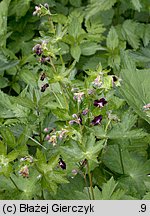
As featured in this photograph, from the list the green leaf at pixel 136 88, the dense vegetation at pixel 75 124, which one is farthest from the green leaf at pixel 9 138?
the green leaf at pixel 136 88

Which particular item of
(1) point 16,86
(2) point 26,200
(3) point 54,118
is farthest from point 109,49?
(2) point 26,200

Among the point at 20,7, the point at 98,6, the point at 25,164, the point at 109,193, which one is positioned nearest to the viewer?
the point at 25,164

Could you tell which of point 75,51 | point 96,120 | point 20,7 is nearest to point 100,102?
point 96,120

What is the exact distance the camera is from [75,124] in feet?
5.17

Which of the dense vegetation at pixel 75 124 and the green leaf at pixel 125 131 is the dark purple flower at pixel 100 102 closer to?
the dense vegetation at pixel 75 124

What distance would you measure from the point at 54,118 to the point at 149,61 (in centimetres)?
57

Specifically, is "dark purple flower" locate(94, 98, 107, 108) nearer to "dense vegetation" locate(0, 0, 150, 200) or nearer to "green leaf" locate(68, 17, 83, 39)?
"dense vegetation" locate(0, 0, 150, 200)

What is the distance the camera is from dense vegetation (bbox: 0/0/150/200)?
1523 millimetres

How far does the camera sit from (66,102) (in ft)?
5.67

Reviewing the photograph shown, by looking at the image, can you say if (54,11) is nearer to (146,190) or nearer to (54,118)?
(54,118)

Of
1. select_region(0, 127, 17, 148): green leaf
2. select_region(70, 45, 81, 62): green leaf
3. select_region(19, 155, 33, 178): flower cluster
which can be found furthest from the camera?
select_region(70, 45, 81, 62): green leaf

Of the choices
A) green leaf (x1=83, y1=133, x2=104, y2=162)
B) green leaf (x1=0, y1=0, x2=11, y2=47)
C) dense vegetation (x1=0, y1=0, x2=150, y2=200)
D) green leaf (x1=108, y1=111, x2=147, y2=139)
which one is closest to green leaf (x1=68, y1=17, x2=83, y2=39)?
dense vegetation (x1=0, y1=0, x2=150, y2=200)

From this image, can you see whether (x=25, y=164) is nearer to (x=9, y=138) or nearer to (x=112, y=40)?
(x=9, y=138)

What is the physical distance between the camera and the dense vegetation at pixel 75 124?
1523 mm
